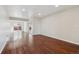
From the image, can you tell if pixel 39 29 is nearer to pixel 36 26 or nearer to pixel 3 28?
pixel 36 26

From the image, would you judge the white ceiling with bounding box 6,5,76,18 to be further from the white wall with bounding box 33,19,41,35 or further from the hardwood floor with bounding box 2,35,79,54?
the hardwood floor with bounding box 2,35,79,54

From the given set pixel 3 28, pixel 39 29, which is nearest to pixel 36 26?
pixel 39 29

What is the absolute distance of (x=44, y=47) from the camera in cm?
219

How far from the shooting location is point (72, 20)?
2.12 metres

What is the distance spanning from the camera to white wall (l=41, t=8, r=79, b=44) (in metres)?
2.10

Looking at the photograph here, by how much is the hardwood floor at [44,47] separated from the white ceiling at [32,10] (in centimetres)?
59

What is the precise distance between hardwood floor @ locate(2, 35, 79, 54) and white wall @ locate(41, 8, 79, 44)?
0.41 feet

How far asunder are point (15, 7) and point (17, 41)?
81 centimetres

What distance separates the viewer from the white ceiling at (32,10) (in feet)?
6.47

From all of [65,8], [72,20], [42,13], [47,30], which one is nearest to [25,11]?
[42,13]

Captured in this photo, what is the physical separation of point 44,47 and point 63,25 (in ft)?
2.34

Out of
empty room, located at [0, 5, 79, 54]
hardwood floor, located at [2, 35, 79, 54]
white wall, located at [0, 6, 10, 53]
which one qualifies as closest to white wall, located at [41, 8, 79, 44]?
empty room, located at [0, 5, 79, 54]

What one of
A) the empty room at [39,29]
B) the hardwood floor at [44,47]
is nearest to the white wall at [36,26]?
the empty room at [39,29]
